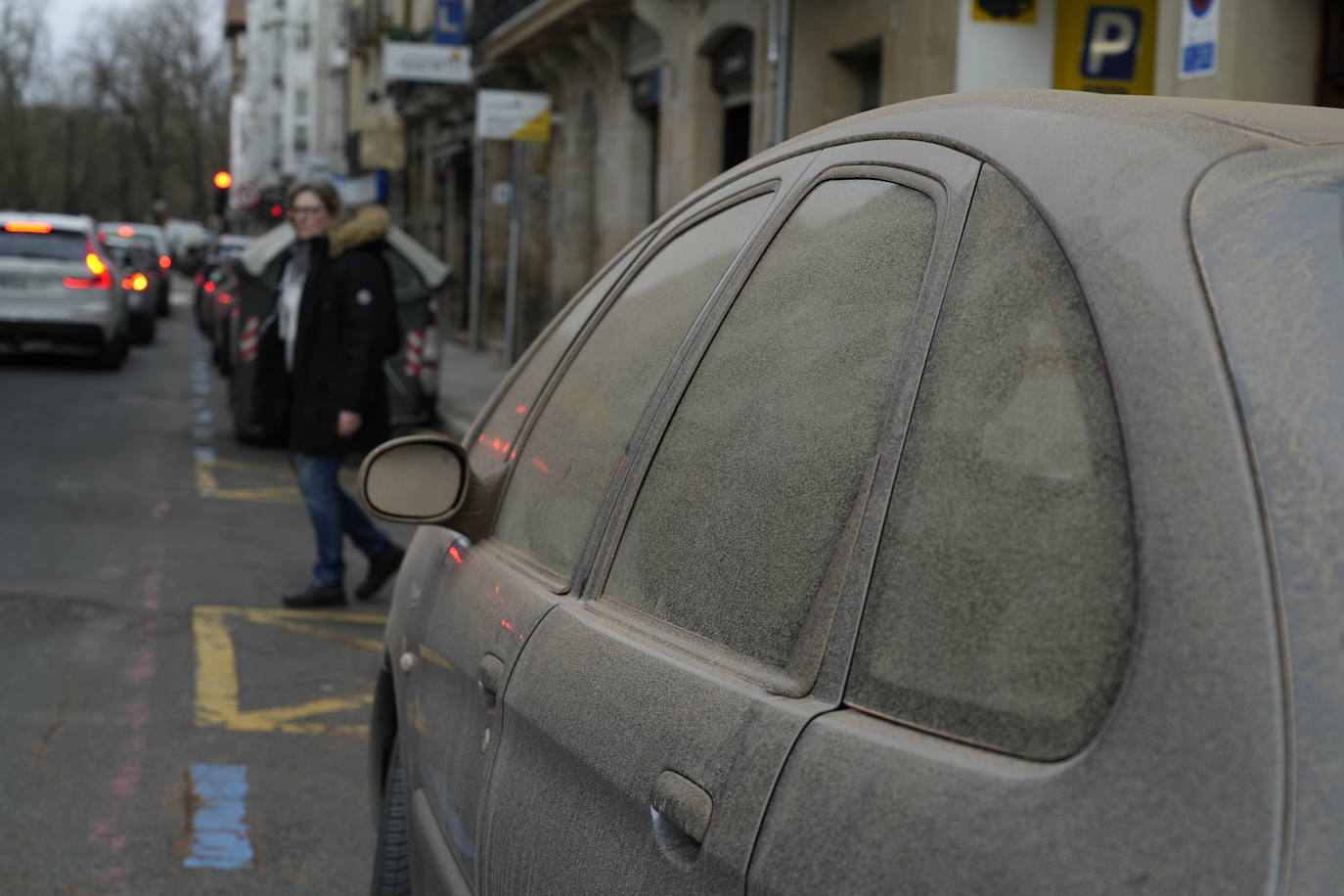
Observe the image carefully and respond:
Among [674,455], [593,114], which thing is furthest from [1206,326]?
[593,114]

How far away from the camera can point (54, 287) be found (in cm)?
2127

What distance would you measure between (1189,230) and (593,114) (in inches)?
920

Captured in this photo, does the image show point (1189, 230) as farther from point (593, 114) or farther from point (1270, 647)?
point (593, 114)

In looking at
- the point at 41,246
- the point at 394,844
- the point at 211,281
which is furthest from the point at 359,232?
the point at 211,281

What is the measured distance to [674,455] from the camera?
2213 mm

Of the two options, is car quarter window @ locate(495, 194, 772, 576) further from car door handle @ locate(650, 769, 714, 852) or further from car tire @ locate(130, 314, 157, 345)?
car tire @ locate(130, 314, 157, 345)

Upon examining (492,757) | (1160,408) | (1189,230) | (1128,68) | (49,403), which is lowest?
(49,403)

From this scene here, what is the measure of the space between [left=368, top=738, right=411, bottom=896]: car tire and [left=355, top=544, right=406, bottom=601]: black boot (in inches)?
187

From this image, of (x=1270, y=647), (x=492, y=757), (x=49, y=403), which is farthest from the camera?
(x=49, y=403)

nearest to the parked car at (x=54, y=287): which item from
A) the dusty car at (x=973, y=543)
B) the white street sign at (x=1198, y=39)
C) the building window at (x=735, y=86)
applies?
the building window at (x=735, y=86)

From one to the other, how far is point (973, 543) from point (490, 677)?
1.11 m

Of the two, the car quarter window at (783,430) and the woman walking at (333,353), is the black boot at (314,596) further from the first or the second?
the car quarter window at (783,430)

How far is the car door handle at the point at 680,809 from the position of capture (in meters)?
1.70

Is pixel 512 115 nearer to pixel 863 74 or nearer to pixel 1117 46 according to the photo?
pixel 863 74
